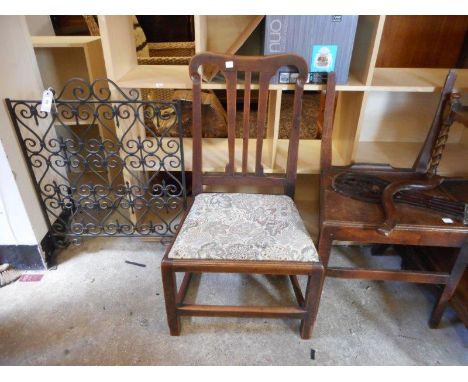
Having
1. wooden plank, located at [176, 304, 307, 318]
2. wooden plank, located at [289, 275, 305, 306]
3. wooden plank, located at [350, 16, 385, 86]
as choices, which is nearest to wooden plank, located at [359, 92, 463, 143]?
wooden plank, located at [350, 16, 385, 86]

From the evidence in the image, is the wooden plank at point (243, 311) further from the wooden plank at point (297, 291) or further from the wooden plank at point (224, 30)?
the wooden plank at point (224, 30)

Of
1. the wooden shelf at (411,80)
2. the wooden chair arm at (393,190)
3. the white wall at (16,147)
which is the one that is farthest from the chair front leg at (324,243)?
the white wall at (16,147)

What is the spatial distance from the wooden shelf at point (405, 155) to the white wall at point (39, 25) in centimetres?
206

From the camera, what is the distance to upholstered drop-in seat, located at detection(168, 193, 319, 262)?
1.00 m

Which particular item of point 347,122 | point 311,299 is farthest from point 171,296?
point 347,122

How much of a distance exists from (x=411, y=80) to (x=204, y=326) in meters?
1.35

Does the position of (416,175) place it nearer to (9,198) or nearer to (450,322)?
(450,322)

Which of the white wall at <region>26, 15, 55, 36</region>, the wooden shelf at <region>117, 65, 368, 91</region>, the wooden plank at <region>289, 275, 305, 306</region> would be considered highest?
the white wall at <region>26, 15, 55, 36</region>

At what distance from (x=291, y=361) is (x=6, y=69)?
1.54m

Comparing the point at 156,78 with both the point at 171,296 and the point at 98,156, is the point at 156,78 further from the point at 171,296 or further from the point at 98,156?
the point at 171,296

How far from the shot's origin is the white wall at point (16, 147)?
3.95 feet

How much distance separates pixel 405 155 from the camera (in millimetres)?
1564

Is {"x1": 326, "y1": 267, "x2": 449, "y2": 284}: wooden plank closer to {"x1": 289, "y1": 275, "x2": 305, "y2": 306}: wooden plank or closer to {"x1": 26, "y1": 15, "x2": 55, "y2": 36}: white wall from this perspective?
{"x1": 289, "y1": 275, "x2": 305, "y2": 306}: wooden plank

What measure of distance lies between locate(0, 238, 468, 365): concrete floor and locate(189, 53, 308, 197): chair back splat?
0.49m
